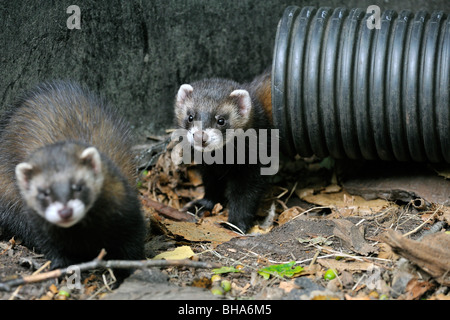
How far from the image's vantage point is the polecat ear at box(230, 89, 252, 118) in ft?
21.5

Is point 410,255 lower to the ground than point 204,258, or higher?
higher

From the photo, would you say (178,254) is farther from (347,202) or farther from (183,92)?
(347,202)

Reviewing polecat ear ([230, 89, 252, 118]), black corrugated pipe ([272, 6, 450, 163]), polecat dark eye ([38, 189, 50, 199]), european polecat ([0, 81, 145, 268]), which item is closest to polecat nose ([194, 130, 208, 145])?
polecat ear ([230, 89, 252, 118])

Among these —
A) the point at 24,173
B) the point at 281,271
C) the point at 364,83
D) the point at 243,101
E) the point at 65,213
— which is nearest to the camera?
the point at 65,213

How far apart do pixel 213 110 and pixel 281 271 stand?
7.49 feet

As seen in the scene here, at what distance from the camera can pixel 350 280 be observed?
15.4 feet

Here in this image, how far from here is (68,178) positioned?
4113mm

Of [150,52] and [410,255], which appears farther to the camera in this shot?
[150,52]

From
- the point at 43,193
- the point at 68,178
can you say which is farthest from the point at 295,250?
the point at 43,193

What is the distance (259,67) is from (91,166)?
407cm

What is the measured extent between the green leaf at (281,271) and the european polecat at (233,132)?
67.0 inches

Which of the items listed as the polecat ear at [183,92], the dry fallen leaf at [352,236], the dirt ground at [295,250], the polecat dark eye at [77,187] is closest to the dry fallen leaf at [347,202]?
the dirt ground at [295,250]
